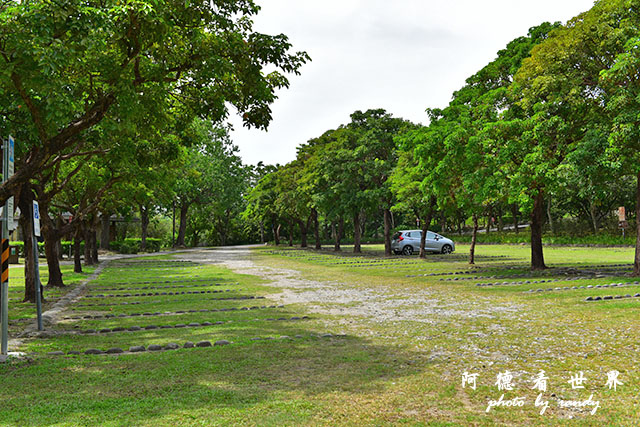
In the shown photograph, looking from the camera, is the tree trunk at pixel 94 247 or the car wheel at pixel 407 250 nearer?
the tree trunk at pixel 94 247

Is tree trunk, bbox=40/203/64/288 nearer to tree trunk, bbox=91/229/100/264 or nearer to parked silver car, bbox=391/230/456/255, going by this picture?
tree trunk, bbox=91/229/100/264

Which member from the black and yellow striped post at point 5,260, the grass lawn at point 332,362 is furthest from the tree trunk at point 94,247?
the black and yellow striped post at point 5,260

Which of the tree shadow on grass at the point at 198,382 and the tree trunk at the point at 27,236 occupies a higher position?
the tree trunk at the point at 27,236

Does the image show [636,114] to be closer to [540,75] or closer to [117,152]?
[540,75]

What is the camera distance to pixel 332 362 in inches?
211

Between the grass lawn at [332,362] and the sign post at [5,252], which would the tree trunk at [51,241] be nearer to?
the grass lawn at [332,362]

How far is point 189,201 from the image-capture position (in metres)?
51.2

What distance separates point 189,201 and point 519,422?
50.2 metres

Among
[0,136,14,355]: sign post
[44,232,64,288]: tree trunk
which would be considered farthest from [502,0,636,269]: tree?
[44,232,64,288]: tree trunk

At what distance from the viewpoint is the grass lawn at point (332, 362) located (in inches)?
151

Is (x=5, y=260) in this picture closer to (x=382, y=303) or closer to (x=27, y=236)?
(x=27, y=236)

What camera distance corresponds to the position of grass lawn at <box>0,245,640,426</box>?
12.5ft

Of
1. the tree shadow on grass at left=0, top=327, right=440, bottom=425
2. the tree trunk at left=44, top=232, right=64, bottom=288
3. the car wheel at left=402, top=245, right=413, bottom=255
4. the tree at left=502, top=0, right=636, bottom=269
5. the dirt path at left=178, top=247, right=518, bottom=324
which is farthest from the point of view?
the car wheel at left=402, top=245, right=413, bottom=255

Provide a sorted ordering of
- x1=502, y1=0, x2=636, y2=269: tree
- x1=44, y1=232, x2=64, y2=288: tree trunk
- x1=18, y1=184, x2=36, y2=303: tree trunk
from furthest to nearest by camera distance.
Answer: x1=44, y1=232, x2=64, y2=288: tree trunk < x1=502, y1=0, x2=636, y2=269: tree < x1=18, y1=184, x2=36, y2=303: tree trunk
